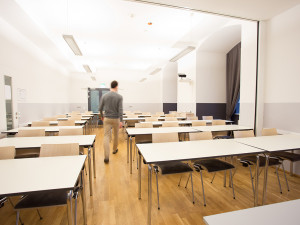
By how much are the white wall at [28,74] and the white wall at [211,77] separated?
19.0 ft

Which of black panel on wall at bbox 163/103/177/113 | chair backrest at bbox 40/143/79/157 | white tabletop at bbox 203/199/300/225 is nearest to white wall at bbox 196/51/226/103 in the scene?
black panel on wall at bbox 163/103/177/113

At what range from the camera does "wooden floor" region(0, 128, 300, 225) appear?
202 centimetres

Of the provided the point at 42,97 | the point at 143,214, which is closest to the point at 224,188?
the point at 143,214

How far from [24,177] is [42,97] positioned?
5.94 m

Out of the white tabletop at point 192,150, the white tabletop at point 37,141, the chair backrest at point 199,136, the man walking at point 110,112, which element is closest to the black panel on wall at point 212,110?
the man walking at point 110,112

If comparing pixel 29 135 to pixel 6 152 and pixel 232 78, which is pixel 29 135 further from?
pixel 232 78

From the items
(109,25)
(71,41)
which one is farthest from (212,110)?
(71,41)

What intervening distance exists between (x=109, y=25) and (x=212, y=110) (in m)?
4.86

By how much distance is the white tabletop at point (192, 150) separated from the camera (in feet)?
6.23

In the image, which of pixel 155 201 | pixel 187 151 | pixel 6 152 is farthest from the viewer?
pixel 155 201

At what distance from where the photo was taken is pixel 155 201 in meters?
2.38

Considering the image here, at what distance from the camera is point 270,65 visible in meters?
3.84

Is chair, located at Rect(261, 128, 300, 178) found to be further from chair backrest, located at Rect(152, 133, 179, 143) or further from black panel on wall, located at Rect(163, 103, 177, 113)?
black panel on wall, located at Rect(163, 103, 177, 113)

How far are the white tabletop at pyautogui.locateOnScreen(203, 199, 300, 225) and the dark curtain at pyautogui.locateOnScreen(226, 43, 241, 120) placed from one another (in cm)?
586
